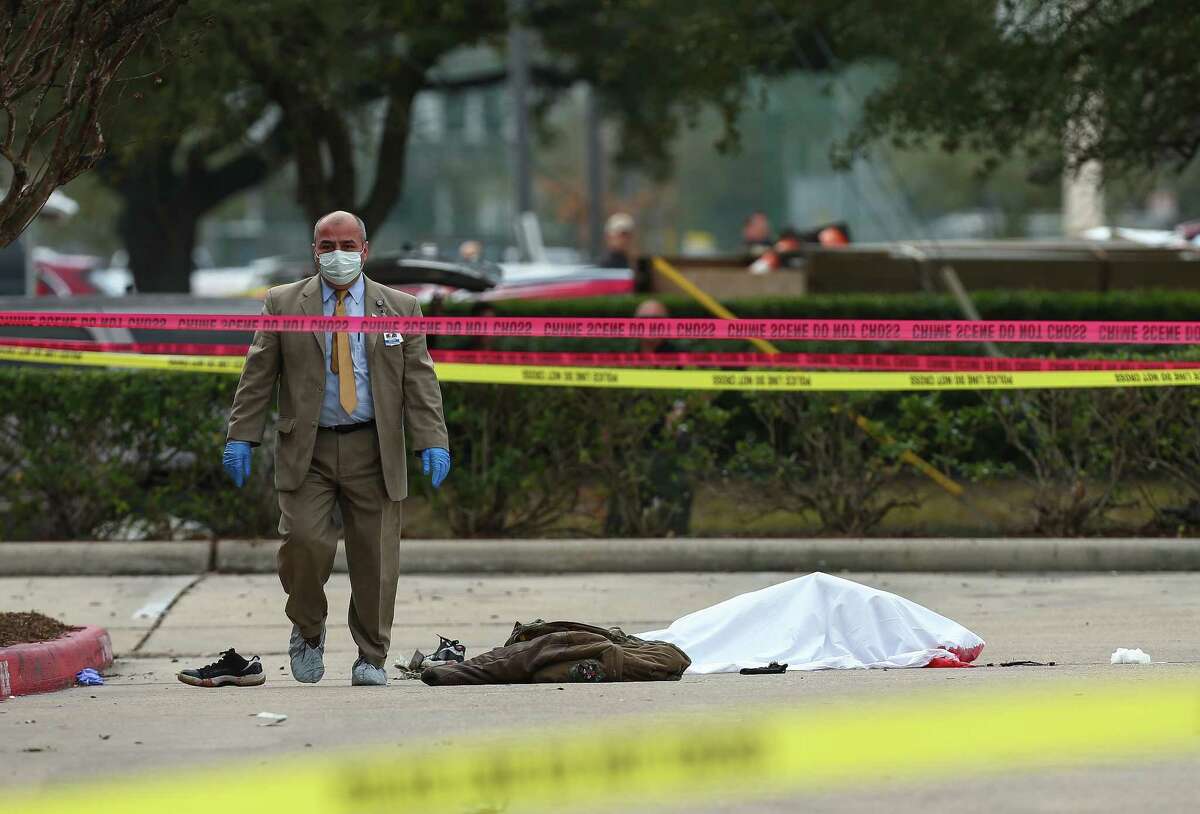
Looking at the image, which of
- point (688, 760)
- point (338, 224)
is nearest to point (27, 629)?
point (338, 224)

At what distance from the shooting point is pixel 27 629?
303 inches

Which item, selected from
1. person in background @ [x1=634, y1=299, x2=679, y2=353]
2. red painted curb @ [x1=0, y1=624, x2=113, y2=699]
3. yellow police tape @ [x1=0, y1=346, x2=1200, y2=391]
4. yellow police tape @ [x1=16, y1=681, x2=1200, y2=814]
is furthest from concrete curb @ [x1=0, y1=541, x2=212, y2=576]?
yellow police tape @ [x1=16, y1=681, x2=1200, y2=814]

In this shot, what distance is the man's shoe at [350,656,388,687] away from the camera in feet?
23.2

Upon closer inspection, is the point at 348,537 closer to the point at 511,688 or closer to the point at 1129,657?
the point at 511,688

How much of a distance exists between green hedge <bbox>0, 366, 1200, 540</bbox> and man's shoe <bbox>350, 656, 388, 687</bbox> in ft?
12.1

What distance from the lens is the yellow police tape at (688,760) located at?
5.22 meters

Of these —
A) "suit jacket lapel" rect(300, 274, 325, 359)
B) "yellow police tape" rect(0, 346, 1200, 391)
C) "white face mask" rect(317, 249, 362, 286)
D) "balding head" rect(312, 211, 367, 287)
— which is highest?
"balding head" rect(312, 211, 367, 287)

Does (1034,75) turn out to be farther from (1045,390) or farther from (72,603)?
(72,603)

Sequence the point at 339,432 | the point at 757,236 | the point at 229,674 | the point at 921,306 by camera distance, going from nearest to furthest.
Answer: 1. the point at 339,432
2. the point at 229,674
3. the point at 921,306
4. the point at 757,236

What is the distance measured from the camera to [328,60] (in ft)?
50.9

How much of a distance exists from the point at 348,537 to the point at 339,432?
43 cm

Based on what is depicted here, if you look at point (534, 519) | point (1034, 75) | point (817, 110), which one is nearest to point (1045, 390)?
point (534, 519)

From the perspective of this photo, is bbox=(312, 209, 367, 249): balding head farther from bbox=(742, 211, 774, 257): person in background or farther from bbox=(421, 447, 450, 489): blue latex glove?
bbox=(742, 211, 774, 257): person in background

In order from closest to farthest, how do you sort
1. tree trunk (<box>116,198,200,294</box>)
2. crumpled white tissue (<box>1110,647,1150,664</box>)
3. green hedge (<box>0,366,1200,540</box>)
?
crumpled white tissue (<box>1110,647,1150,664</box>) < green hedge (<box>0,366,1200,540</box>) < tree trunk (<box>116,198,200,294</box>)
